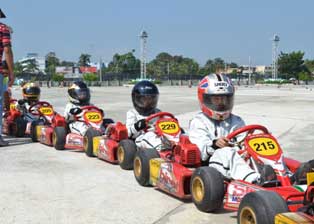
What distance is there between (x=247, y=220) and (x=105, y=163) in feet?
11.9

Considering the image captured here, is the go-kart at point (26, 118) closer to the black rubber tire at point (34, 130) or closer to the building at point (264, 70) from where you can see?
the black rubber tire at point (34, 130)

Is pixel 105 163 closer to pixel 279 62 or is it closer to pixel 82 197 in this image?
pixel 82 197

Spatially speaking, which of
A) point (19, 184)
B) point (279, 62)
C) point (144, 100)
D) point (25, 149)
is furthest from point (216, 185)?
point (279, 62)

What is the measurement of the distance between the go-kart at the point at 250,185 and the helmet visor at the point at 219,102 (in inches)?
17.5

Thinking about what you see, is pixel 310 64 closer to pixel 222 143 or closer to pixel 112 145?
pixel 112 145

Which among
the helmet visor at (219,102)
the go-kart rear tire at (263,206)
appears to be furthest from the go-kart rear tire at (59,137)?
the go-kart rear tire at (263,206)

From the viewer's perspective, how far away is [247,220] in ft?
11.8

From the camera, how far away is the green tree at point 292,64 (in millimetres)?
87062

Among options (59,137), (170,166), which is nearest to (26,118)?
(59,137)

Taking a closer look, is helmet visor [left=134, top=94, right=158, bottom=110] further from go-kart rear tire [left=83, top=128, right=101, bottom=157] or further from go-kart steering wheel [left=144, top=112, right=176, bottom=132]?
go-kart rear tire [left=83, top=128, right=101, bottom=157]

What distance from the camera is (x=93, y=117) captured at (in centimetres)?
829

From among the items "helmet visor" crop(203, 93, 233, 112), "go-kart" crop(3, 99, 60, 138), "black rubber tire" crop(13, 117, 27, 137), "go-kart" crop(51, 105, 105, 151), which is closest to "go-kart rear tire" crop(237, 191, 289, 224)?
"helmet visor" crop(203, 93, 233, 112)

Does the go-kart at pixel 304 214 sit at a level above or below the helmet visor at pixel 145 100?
below

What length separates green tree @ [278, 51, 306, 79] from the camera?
286 ft
